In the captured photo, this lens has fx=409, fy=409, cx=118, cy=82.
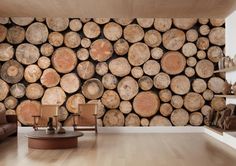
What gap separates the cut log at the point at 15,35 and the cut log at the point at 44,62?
0.68 m

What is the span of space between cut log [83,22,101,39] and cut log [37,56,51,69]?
1148mm

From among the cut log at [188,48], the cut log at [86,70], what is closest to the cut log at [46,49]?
the cut log at [86,70]

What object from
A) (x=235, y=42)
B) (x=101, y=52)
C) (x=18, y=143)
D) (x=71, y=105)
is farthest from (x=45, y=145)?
(x=235, y=42)

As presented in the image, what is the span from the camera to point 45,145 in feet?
24.3

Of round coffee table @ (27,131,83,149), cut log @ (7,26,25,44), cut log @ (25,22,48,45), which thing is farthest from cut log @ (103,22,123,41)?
round coffee table @ (27,131,83,149)

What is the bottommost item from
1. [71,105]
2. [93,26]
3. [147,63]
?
[71,105]

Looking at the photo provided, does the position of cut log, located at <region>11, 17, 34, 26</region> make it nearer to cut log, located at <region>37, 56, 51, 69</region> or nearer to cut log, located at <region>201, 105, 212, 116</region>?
cut log, located at <region>37, 56, 51, 69</region>

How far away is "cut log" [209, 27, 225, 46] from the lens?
402 inches

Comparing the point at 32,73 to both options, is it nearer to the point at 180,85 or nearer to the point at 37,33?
the point at 37,33

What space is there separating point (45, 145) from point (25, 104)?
2.96 metres

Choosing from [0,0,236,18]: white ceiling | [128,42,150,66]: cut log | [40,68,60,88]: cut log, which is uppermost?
[0,0,236,18]: white ceiling

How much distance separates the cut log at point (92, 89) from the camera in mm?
10141

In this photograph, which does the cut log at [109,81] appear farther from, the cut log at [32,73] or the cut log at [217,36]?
the cut log at [217,36]

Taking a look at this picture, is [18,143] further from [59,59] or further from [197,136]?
[197,136]
